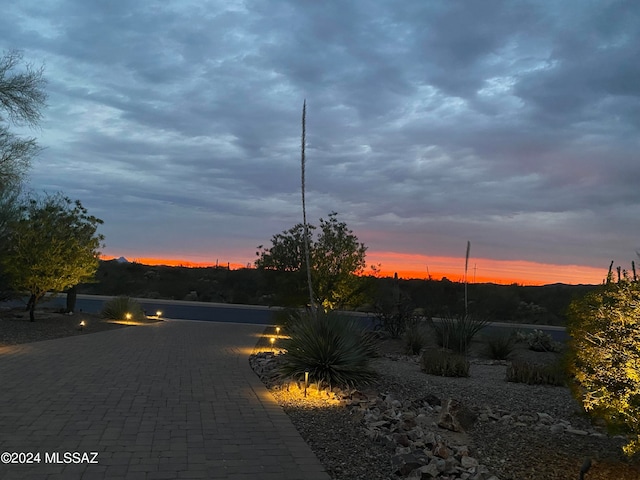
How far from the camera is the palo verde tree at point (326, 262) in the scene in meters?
18.3

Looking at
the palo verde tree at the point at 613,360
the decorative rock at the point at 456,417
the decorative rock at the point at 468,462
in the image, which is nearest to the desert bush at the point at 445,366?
the decorative rock at the point at 456,417

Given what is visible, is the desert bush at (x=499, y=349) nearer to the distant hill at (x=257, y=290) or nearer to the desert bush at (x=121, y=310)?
the desert bush at (x=121, y=310)

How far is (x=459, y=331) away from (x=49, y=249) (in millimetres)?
13254

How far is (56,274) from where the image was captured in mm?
17688

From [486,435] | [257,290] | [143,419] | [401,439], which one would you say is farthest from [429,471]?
[257,290]

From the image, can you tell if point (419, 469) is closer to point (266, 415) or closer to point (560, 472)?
point (560, 472)

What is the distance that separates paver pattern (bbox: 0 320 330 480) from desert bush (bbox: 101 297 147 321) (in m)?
9.59

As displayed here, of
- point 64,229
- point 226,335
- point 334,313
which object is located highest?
point 64,229

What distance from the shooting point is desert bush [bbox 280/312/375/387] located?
29.2ft

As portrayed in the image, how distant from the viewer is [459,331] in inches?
574

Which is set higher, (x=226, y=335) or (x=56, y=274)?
(x=56, y=274)

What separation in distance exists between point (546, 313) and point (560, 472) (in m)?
37.1

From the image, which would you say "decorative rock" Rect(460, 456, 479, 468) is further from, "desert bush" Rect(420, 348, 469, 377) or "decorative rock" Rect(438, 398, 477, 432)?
"desert bush" Rect(420, 348, 469, 377)

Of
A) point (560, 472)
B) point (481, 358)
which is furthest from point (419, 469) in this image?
point (481, 358)
